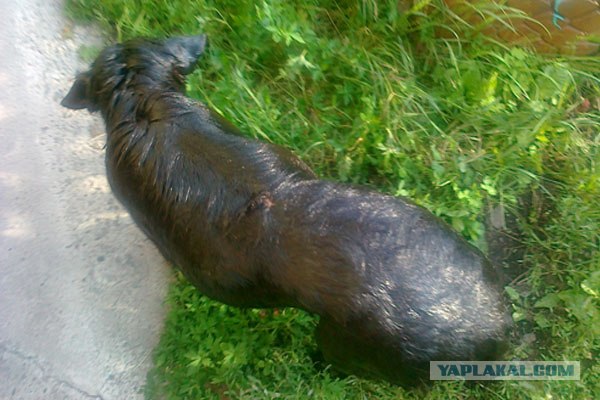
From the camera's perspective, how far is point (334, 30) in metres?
3.35

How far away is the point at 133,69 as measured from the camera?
2672 millimetres

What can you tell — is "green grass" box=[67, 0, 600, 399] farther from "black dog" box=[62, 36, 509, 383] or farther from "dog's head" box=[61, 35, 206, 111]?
"black dog" box=[62, 36, 509, 383]

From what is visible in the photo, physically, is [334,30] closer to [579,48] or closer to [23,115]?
[579,48]

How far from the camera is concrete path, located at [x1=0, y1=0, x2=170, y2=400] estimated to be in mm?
2736

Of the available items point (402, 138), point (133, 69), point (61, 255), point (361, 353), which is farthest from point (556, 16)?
point (61, 255)

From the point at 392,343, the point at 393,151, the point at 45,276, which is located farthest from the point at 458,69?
the point at 45,276

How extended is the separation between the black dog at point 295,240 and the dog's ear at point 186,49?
22cm

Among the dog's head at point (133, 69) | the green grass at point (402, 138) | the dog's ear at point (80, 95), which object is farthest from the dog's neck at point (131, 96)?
the green grass at point (402, 138)

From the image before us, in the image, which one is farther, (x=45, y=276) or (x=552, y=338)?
(x=45, y=276)

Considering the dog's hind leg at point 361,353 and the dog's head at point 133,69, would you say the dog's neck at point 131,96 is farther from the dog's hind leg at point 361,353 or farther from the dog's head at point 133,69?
the dog's hind leg at point 361,353

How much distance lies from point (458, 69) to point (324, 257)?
1757mm

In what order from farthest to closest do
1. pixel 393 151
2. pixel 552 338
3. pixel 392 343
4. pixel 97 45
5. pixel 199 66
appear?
pixel 97 45 → pixel 199 66 → pixel 393 151 → pixel 552 338 → pixel 392 343

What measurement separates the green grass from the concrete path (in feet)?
0.89

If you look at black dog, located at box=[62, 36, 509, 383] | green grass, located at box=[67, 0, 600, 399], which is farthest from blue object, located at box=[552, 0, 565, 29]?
black dog, located at box=[62, 36, 509, 383]
